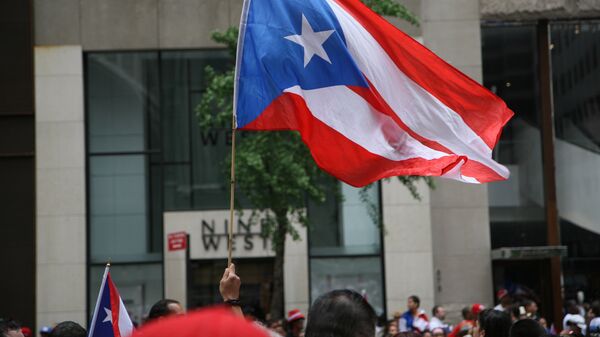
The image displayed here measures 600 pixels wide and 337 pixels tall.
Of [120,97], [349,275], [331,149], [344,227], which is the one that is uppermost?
[120,97]

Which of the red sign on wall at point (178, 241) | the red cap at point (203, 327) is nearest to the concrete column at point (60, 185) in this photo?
the red sign on wall at point (178, 241)

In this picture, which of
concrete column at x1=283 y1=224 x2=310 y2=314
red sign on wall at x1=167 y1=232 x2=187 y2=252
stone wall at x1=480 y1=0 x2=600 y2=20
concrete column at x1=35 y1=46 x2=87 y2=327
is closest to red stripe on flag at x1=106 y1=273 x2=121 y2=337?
red sign on wall at x1=167 y1=232 x2=187 y2=252

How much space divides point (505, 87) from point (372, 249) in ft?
16.8

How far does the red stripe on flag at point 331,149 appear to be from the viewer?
905cm

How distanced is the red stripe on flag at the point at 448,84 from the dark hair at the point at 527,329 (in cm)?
236

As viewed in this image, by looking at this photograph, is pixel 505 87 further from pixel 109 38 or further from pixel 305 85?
pixel 305 85

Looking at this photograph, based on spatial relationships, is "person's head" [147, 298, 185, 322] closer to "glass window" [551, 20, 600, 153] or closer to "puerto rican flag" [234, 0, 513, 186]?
"puerto rican flag" [234, 0, 513, 186]

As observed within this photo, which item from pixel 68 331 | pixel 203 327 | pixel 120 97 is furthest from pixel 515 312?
pixel 120 97

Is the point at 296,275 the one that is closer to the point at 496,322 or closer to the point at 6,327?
the point at 6,327

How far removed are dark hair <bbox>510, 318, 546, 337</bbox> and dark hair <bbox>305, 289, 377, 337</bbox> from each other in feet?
10.3

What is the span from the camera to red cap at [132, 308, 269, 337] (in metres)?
2.12

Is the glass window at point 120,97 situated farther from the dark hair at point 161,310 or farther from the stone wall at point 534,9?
the dark hair at point 161,310

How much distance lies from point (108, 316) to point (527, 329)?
11.3 feet

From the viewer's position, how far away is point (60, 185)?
989 inches
